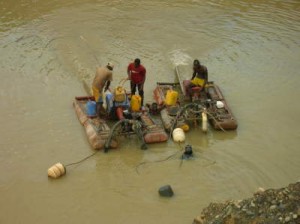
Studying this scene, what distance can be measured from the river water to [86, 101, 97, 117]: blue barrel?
1.68ft

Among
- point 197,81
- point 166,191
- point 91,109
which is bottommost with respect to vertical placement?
point 166,191

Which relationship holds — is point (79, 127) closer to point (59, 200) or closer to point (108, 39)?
point (59, 200)

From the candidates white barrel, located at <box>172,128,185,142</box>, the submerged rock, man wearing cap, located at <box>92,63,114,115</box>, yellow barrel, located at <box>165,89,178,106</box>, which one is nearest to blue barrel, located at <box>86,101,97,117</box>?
man wearing cap, located at <box>92,63,114,115</box>

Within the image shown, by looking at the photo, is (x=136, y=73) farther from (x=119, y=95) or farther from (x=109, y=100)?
(x=109, y=100)

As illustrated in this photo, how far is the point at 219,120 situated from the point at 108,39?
300 inches

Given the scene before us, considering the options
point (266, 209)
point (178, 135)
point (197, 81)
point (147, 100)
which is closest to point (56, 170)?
point (178, 135)

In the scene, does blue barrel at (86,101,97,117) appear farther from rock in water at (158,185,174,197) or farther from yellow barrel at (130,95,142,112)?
rock in water at (158,185,174,197)

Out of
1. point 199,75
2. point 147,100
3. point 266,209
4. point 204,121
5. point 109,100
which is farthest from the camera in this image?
point 147,100

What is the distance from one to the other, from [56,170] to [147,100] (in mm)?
4445

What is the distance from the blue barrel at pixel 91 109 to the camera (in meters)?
11.7

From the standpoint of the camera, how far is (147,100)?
1330cm

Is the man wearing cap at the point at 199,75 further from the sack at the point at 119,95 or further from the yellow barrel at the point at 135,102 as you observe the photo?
the sack at the point at 119,95

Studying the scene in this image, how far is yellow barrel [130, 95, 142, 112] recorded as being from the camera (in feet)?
38.6

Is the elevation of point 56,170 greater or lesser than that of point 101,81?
lesser
